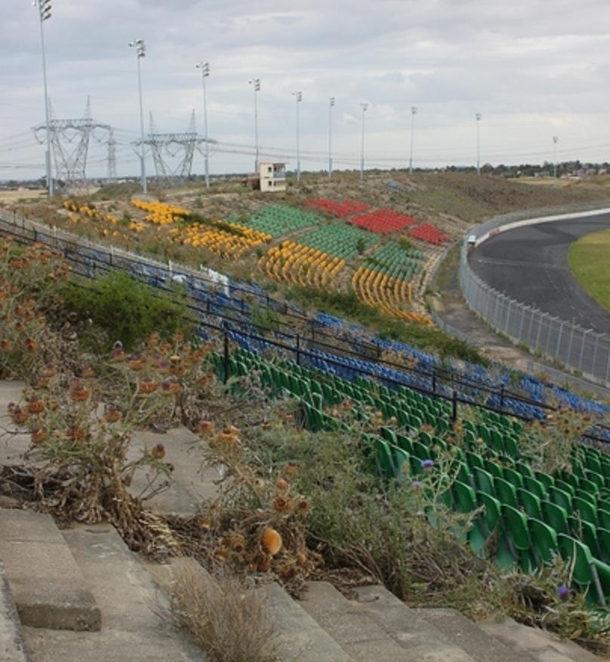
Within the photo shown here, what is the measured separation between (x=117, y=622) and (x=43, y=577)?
19.2 inches

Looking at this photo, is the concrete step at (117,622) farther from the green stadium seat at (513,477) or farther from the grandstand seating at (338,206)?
the grandstand seating at (338,206)

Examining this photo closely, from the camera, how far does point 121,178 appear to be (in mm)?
149250

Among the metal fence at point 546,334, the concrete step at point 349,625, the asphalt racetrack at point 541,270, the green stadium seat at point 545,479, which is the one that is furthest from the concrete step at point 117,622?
the asphalt racetrack at point 541,270

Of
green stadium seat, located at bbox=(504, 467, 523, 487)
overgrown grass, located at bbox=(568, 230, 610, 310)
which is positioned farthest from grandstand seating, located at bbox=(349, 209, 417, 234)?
green stadium seat, located at bbox=(504, 467, 523, 487)

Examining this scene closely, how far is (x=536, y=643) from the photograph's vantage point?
257 inches

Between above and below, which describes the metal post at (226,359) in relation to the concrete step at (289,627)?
below

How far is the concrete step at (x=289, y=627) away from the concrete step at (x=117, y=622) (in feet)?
0.76

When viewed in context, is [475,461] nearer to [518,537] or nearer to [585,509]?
[585,509]

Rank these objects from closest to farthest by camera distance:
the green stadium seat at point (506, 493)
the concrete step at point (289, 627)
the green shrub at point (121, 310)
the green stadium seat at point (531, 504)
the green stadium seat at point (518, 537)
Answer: the concrete step at point (289, 627) < the green stadium seat at point (518, 537) < the green stadium seat at point (531, 504) < the green stadium seat at point (506, 493) < the green shrub at point (121, 310)

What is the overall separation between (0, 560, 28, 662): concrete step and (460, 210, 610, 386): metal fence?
93.6ft

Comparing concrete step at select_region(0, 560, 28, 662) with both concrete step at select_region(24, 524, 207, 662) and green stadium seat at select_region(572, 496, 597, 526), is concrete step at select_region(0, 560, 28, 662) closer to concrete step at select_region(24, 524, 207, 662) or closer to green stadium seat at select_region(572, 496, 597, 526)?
concrete step at select_region(24, 524, 207, 662)

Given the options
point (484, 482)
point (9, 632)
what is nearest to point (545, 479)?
point (484, 482)

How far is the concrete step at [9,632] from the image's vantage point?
4078 millimetres

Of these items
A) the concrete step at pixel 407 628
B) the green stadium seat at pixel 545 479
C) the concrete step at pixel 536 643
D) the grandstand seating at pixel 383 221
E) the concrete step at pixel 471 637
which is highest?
the concrete step at pixel 407 628
